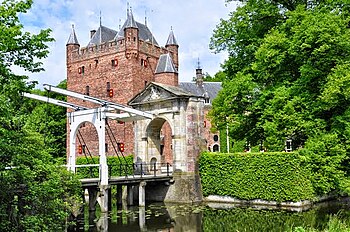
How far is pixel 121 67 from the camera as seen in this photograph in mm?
27688

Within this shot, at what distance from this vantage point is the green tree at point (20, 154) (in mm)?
7277

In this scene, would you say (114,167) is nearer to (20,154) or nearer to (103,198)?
(103,198)

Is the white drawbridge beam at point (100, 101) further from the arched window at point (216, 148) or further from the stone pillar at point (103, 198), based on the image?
the arched window at point (216, 148)

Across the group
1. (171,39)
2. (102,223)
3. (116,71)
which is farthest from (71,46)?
(102,223)

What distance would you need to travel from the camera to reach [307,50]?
15.2 metres

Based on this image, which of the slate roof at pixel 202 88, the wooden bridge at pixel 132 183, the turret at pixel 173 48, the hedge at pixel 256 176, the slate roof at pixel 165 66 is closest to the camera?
the wooden bridge at pixel 132 183

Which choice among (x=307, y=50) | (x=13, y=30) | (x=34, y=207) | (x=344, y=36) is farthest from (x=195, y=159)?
(x=13, y=30)

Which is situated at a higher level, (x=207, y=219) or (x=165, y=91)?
(x=165, y=91)

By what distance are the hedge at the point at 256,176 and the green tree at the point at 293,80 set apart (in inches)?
22.5

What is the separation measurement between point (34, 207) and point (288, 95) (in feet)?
34.4

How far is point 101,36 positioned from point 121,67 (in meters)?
3.83

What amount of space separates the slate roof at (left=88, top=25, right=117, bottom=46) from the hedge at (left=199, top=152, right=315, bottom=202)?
45.9ft

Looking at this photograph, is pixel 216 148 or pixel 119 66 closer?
pixel 119 66

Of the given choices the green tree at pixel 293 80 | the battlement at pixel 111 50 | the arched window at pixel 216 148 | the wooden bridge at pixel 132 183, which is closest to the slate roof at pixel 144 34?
the battlement at pixel 111 50
